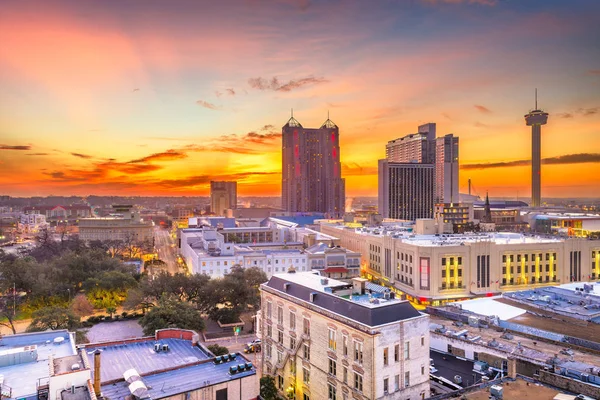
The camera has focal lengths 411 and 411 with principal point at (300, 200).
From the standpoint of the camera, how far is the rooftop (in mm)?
34594

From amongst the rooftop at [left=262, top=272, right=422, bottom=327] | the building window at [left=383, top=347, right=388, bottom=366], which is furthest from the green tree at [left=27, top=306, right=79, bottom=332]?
the building window at [left=383, top=347, right=388, bottom=366]

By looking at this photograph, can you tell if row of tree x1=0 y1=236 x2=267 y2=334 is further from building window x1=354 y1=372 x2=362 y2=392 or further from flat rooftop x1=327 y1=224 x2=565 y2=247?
flat rooftop x1=327 y1=224 x2=565 y2=247

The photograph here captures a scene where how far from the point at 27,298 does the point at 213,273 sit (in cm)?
3719

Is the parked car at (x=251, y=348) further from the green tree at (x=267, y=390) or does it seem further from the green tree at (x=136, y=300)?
the green tree at (x=136, y=300)

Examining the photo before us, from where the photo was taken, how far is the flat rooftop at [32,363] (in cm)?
2850

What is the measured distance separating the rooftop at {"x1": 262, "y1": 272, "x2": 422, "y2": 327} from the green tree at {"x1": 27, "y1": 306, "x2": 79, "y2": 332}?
1047 inches

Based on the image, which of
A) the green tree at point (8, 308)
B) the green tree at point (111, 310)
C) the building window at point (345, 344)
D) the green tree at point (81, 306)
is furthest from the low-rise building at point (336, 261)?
the building window at point (345, 344)

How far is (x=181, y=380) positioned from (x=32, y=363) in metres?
11.9

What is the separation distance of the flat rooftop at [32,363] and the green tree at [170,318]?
591 inches

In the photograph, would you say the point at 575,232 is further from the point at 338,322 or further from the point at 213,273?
the point at 338,322

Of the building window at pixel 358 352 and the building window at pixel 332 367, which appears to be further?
the building window at pixel 332 367

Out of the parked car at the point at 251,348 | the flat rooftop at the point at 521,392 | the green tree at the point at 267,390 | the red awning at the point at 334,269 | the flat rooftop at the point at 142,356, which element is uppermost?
the flat rooftop at the point at 521,392

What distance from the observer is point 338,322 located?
3697 centimetres

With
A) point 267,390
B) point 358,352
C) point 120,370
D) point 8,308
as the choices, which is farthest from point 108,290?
point 358,352
